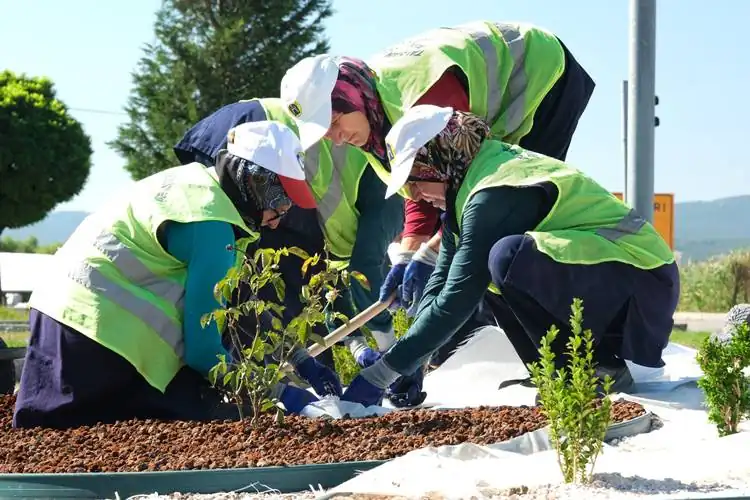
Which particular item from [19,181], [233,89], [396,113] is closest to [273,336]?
[396,113]

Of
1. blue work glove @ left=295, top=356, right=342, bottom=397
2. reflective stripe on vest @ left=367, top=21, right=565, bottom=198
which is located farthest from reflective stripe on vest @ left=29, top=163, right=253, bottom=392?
reflective stripe on vest @ left=367, top=21, right=565, bottom=198

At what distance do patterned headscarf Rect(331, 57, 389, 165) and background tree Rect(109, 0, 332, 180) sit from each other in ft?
52.8

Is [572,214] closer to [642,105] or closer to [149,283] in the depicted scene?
[149,283]

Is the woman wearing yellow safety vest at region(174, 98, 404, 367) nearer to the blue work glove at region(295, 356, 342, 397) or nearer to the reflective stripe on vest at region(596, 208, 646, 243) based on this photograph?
the blue work glove at region(295, 356, 342, 397)

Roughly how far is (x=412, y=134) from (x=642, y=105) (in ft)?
9.64

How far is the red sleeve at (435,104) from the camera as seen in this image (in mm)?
4734

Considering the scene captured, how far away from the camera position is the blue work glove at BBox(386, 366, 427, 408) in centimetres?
471

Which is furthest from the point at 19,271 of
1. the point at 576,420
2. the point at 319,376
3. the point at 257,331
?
the point at 576,420

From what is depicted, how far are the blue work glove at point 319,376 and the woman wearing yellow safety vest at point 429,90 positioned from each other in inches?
23.9

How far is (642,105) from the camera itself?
6473mm

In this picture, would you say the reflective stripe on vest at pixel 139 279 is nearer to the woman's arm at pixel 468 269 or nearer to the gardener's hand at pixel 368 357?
the woman's arm at pixel 468 269

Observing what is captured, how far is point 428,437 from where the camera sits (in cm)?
342

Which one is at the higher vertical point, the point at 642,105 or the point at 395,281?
the point at 642,105

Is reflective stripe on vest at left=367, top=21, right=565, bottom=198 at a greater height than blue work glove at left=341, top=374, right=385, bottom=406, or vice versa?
reflective stripe on vest at left=367, top=21, right=565, bottom=198
